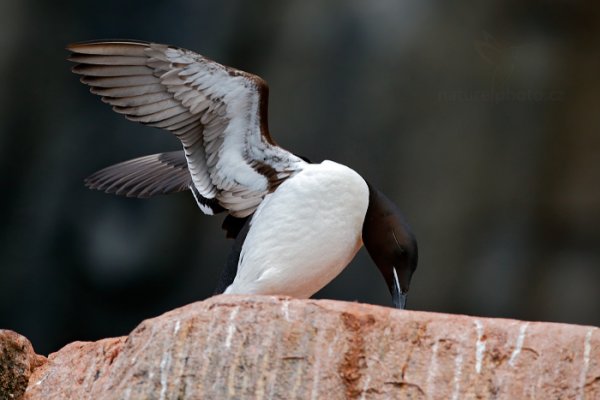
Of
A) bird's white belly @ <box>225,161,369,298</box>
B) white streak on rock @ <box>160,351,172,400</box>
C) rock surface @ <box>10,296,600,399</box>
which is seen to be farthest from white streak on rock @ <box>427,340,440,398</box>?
bird's white belly @ <box>225,161,369,298</box>

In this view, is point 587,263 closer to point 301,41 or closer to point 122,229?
point 301,41

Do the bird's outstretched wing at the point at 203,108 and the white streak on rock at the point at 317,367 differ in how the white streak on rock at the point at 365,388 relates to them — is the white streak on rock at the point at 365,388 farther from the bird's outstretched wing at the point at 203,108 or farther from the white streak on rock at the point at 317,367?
the bird's outstretched wing at the point at 203,108

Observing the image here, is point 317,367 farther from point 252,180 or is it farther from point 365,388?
point 252,180

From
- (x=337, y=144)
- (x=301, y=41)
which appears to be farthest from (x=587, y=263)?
(x=301, y=41)

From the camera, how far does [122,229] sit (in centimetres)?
Result: 945

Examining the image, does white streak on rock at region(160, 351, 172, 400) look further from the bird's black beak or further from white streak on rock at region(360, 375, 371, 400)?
the bird's black beak

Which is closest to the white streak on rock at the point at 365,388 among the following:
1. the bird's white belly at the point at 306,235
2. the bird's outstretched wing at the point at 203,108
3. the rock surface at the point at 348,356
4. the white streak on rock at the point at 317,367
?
the rock surface at the point at 348,356

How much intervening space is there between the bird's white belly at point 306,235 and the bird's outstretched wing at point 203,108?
280 mm

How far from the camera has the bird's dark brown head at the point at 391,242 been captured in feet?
19.0

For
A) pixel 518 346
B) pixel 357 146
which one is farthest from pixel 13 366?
pixel 357 146

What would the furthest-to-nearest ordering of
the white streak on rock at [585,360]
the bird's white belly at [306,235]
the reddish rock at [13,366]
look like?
the bird's white belly at [306,235]
the reddish rock at [13,366]
the white streak on rock at [585,360]

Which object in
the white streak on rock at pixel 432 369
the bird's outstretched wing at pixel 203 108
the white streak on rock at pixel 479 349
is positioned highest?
the bird's outstretched wing at pixel 203 108

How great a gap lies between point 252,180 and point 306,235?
549mm

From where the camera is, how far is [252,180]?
6.01 metres
